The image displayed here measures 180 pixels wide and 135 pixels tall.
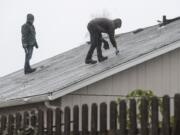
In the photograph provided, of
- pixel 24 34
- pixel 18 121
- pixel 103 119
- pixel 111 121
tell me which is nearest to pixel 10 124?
pixel 18 121

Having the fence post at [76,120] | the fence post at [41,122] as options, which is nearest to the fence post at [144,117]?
the fence post at [76,120]

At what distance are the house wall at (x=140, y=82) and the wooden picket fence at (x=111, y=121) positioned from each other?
2439mm

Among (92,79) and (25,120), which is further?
(92,79)

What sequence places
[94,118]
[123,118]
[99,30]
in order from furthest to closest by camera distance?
[99,30] < [94,118] < [123,118]

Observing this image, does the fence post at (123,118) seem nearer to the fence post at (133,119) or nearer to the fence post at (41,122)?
the fence post at (133,119)

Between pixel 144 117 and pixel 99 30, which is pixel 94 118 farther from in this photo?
pixel 99 30

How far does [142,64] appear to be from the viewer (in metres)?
14.3

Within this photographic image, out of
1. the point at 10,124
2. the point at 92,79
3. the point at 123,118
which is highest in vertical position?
the point at 92,79

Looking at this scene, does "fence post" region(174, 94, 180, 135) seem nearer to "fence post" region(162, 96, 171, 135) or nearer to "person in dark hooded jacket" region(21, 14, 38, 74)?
"fence post" region(162, 96, 171, 135)

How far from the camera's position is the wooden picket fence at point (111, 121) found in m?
7.19

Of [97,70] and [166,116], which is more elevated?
[97,70]

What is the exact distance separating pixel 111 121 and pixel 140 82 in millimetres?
6191

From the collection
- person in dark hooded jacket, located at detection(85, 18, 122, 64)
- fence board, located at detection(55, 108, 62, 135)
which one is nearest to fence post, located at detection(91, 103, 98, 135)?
fence board, located at detection(55, 108, 62, 135)

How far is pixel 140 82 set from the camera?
1427 centimetres
